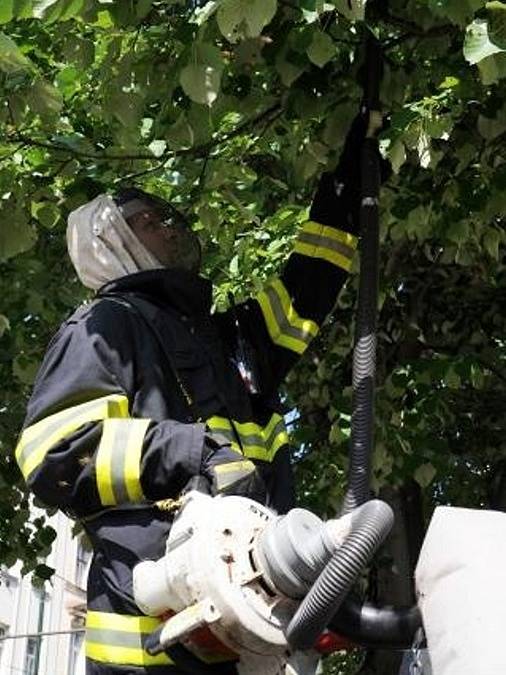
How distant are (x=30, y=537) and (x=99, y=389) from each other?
4338 mm

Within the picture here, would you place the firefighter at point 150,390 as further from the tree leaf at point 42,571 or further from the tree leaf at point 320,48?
the tree leaf at point 42,571

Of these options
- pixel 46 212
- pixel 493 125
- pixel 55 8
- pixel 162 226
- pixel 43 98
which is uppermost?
pixel 55 8

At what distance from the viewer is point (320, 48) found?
323 centimetres

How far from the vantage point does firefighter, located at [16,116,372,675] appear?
2.48 m

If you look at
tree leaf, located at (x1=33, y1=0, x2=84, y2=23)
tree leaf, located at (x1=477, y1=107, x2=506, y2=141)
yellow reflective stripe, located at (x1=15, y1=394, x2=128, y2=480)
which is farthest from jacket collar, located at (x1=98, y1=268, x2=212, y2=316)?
tree leaf, located at (x1=477, y1=107, x2=506, y2=141)

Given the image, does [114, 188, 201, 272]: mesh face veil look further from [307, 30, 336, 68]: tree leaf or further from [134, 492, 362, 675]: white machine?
[134, 492, 362, 675]: white machine

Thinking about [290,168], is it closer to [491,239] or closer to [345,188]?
[491,239]

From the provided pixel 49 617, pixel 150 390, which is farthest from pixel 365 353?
pixel 49 617

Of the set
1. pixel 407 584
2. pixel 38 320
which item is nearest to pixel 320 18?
pixel 38 320

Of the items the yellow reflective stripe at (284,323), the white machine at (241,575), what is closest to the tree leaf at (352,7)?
the yellow reflective stripe at (284,323)

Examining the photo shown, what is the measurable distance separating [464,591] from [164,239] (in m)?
1.64

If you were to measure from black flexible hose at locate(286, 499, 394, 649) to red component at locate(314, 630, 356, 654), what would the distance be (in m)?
0.23

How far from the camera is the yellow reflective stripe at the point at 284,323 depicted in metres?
3.27

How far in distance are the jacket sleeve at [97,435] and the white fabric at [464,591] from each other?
27.5 inches
